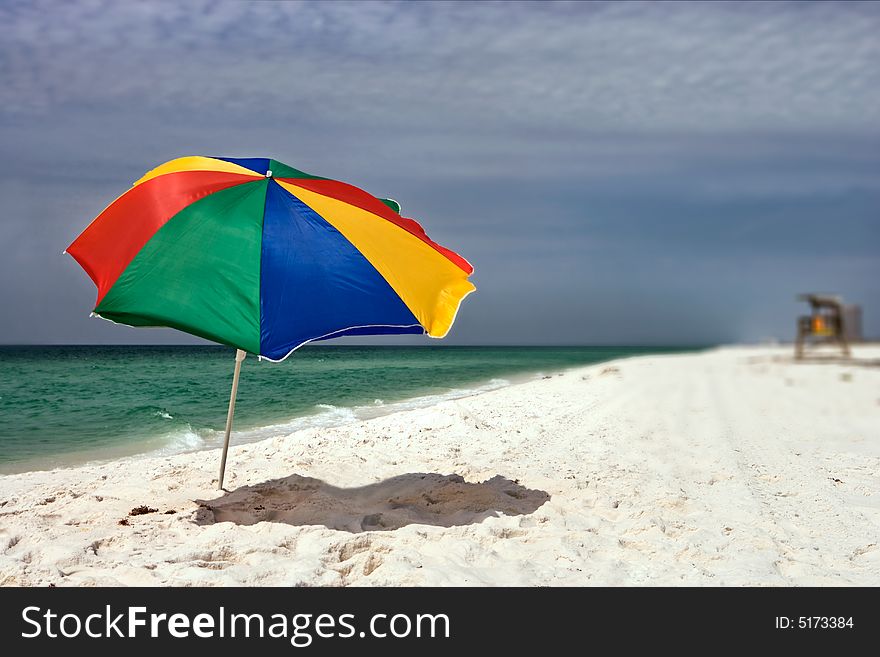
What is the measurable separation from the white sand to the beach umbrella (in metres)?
1.25

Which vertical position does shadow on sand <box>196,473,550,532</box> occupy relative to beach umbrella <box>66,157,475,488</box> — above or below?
below

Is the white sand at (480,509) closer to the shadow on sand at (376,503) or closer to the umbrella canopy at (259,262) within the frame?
the shadow on sand at (376,503)

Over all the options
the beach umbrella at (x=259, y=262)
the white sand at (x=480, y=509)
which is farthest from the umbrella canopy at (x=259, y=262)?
the white sand at (x=480, y=509)

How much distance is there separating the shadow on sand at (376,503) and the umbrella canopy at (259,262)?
53.2 inches

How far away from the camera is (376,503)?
5023mm

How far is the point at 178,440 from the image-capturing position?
32.3ft

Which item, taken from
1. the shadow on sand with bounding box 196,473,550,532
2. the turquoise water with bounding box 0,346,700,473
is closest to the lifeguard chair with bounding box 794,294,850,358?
the turquoise water with bounding box 0,346,700,473

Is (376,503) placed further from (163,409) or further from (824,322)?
(824,322)

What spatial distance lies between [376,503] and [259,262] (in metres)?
2.13

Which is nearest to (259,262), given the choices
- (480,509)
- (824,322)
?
(480,509)

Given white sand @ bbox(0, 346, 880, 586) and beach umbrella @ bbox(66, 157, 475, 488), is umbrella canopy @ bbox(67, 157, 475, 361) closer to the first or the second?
beach umbrella @ bbox(66, 157, 475, 488)

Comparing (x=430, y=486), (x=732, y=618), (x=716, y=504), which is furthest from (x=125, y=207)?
(x=716, y=504)

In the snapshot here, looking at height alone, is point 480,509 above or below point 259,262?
below

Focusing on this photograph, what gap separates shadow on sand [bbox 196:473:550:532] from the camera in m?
4.48
